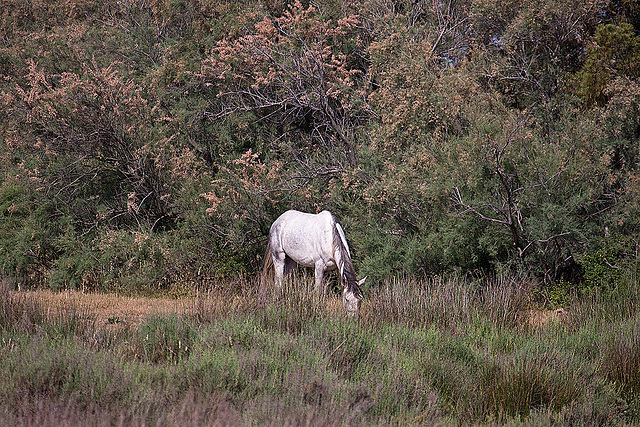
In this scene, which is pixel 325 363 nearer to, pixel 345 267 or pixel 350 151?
pixel 345 267

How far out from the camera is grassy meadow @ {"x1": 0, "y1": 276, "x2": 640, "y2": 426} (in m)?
4.86

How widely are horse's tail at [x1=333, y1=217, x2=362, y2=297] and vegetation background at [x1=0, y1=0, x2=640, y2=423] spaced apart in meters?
0.72

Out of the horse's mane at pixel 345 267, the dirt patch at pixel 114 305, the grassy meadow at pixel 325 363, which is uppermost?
the horse's mane at pixel 345 267

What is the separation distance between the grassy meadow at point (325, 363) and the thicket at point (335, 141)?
266 cm

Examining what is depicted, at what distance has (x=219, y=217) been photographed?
45.2 ft

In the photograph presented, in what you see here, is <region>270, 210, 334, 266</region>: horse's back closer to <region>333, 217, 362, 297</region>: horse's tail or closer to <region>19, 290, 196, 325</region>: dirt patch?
<region>333, 217, 362, 297</region>: horse's tail

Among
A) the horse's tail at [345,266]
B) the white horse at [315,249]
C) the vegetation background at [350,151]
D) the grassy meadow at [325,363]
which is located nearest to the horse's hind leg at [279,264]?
the white horse at [315,249]

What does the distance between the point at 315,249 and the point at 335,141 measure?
5019 mm

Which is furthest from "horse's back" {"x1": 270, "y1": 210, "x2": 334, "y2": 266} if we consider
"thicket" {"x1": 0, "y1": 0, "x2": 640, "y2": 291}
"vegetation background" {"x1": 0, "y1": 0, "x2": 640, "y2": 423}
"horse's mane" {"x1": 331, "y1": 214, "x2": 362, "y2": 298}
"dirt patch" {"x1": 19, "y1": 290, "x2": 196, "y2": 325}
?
"dirt patch" {"x1": 19, "y1": 290, "x2": 196, "y2": 325}

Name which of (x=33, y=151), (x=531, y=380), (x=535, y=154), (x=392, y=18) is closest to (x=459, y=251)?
(x=535, y=154)

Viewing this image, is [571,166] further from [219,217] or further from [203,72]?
[203,72]

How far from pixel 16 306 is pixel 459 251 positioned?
7.00 metres

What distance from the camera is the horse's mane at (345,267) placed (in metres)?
8.89

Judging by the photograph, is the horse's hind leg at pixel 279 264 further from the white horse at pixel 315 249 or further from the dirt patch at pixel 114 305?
the dirt patch at pixel 114 305
